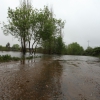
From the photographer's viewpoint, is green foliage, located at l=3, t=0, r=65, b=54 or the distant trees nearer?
green foliage, located at l=3, t=0, r=65, b=54

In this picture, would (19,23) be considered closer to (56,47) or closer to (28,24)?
(28,24)

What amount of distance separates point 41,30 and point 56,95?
19.2 metres

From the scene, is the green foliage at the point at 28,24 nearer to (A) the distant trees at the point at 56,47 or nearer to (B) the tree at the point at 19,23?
(B) the tree at the point at 19,23

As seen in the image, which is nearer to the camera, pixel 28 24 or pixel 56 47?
pixel 28 24

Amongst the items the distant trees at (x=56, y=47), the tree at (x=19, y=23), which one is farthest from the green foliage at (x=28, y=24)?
the distant trees at (x=56, y=47)

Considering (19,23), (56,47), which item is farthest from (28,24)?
(56,47)

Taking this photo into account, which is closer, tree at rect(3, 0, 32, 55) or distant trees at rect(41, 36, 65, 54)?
tree at rect(3, 0, 32, 55)

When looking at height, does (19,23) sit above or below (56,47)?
above

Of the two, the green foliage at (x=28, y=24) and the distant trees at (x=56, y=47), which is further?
the distant trees at (x=56, y=47)

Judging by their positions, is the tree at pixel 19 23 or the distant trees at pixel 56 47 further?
the distant trees at pixel 56 47

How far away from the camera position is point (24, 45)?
1011 inches

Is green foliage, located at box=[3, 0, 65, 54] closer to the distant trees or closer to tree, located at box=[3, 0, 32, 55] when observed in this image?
tree, located at box=[3, 0, 32, 55]

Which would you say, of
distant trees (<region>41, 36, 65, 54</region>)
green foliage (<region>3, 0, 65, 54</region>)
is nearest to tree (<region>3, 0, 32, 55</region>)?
green foliage (<region>3, 0, 65, 54</region>)

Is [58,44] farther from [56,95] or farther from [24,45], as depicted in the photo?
[56,95]
